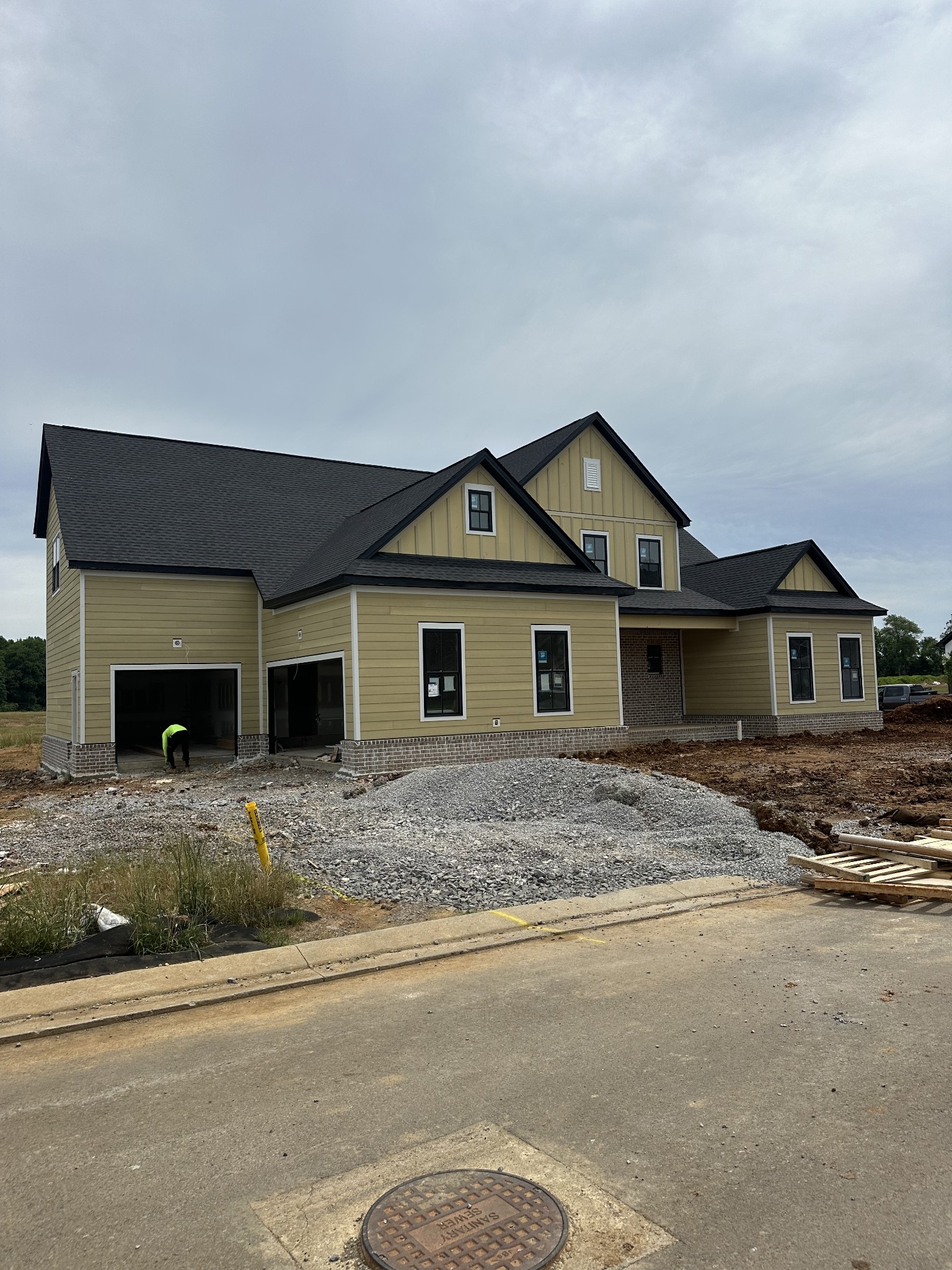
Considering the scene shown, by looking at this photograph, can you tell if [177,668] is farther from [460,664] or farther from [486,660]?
[486,660]

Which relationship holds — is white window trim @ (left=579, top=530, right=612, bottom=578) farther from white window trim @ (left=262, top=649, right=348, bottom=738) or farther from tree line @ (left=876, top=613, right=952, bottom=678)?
tree line @ (left=876, top=613, right=952, bottom=678)

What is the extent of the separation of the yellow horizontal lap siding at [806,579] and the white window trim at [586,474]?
628 cm

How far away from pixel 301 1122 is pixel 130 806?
38.7 ft

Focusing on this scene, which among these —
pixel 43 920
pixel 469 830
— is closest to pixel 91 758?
pixel 469 830

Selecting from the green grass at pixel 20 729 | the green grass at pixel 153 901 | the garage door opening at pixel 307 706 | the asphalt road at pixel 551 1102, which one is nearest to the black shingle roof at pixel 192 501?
the garage door opening at pixel 307 706

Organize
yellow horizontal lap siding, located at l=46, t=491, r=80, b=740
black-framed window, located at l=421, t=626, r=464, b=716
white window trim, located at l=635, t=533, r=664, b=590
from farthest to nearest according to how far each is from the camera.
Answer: white window trim, located at l=635, t=533, r=664, b=590, yellow horizontal lap siding, located at l=46, t=491, r=80, b=740, black-framed window, located at l=421, t=626, r=464, b=716

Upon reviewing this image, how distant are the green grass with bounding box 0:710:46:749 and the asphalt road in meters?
31.7

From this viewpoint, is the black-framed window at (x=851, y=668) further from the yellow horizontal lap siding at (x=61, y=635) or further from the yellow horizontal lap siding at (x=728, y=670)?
the yellow horizontal lap siding at (x=61, y=635)

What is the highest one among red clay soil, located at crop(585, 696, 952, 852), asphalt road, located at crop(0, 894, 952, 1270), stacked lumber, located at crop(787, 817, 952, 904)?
red clay soil, located at crop(585, 696, 952, 852)

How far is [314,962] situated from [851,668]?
2536 centimetres

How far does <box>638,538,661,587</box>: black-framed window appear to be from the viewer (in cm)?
2777

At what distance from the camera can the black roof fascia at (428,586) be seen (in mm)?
18828

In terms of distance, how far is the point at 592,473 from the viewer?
1055 inches

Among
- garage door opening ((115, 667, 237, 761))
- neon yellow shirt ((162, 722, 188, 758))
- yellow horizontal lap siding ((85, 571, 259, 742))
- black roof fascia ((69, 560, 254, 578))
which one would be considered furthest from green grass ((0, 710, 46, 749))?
black roof fascia ((69, 560, 254, 578))
